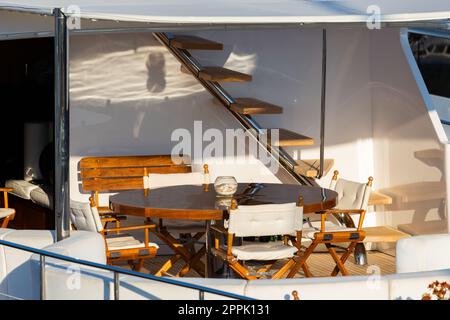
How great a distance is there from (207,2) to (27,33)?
52.6 inches

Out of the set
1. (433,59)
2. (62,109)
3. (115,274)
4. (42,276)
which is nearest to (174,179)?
(62,109)

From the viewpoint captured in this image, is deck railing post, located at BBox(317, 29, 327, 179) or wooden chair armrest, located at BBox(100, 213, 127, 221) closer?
wooden chair armrest, located at BBox(100, 213, 127, 221)

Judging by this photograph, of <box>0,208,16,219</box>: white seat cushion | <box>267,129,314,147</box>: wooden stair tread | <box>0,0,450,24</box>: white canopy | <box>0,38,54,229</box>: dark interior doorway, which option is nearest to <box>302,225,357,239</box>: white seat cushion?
<box>267,129,314,147</box>: wooden stair tread

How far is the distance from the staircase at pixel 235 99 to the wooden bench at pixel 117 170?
0.85 meters

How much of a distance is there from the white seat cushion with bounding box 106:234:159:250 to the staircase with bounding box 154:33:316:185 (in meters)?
2.02

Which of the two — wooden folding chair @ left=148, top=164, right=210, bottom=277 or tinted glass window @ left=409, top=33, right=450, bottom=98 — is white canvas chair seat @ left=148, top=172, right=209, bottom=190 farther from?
tinted glass window @ left=409, top=33, right=450, bottom=98

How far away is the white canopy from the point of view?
A: 21.2ft

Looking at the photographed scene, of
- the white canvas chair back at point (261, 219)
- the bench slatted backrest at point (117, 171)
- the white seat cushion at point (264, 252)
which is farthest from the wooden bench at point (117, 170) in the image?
the white canvas chair back at point (261, 219)

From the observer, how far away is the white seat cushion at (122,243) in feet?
25.8

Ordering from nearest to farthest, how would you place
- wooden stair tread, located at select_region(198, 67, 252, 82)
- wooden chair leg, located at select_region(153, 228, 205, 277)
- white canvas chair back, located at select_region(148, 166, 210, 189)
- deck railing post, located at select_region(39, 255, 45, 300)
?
deck railing post, located at select_region(39, 255, 45, 300)
wooden chair leg, located at select_region(153, 228, 205, 277)
white canvas chair back, located at select_region(148, 166, 210, 189)
wooden stair tread, located at select_region(198, 67, 252, 82)

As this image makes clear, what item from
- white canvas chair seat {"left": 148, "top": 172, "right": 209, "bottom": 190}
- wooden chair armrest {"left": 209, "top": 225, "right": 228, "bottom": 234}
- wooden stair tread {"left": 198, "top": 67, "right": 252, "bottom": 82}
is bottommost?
wooden chair armrest {"left": 209, "top": 225, "right": 228, "bottom": 234}

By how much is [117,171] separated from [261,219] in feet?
10.1

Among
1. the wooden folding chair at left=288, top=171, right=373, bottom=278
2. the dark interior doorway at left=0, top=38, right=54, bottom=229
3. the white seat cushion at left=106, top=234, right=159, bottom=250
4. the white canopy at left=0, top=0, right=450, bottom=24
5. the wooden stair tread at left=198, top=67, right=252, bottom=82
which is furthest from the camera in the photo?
the dark interior doorway at left=0, top=38, right=54, bottom=229
